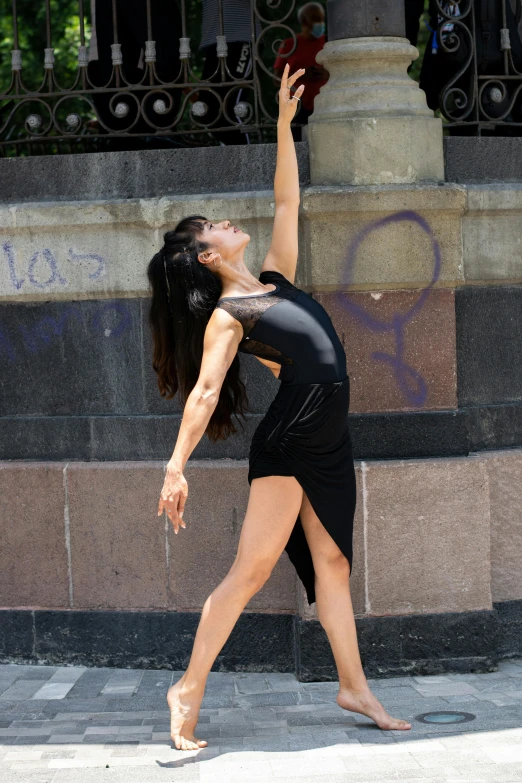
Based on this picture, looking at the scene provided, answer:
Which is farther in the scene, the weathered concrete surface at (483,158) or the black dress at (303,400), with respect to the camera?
the weathered concrete surface at (483,158)

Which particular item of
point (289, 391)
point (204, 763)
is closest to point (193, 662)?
point (204, 763)

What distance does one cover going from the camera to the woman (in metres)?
4.59

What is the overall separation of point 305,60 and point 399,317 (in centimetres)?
222

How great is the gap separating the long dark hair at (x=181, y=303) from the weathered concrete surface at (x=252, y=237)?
88 centimetres

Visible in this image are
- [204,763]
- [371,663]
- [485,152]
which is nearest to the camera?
[204,763]

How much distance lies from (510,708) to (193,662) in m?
1.32

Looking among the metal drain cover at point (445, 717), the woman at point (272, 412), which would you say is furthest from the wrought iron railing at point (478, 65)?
the metal drain cover at point (445, 717)

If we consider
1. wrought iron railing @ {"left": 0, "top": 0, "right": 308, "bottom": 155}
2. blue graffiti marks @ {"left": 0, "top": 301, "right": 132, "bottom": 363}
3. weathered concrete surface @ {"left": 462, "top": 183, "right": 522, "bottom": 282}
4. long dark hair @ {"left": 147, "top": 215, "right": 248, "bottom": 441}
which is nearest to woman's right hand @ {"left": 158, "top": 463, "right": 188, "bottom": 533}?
long dark hair @ {"left": 147, "top": 215, "right": 248, "bottom": 441}

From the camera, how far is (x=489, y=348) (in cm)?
589

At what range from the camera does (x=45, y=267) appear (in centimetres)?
588

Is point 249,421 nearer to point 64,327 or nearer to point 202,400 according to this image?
point 64,327

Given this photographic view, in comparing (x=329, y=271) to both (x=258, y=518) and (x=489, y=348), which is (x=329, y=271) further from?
(x=258, y=518)

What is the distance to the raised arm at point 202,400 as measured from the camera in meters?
4.34

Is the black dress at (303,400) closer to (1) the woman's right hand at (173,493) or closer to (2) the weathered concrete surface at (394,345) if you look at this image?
(1) the woman's right hand at (173,493)
